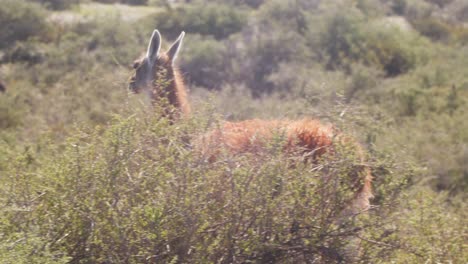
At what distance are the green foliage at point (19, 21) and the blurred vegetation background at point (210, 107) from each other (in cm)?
5

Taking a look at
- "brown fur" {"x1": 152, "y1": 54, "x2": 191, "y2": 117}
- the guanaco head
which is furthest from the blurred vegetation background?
the guanaco head

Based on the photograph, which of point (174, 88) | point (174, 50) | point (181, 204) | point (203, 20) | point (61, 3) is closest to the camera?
point (181, 204)

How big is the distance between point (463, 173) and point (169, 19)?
347 inches

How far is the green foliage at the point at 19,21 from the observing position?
808 inches

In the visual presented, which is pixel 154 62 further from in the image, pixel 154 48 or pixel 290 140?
pixel 290 140

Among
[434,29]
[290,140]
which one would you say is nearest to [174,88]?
→ [290,140]

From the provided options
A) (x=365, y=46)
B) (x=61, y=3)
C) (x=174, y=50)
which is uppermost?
(x=174, y=50)

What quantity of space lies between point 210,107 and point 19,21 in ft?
59.4

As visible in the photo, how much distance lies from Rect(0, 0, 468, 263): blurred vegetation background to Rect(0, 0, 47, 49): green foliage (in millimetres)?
47

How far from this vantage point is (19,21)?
843 inches

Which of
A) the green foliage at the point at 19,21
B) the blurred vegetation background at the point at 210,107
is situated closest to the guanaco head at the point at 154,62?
the blurred vegetation background at the point at 210,107

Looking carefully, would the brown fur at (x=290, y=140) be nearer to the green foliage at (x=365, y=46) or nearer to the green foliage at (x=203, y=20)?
the green foliage at (x=203, y=20)

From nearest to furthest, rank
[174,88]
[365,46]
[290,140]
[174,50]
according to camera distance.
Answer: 1. [290,140]
2. [174,88]
3. [174,50]
4. [365,46]

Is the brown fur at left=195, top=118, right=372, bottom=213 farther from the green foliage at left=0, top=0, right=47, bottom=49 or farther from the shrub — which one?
the green foliage at left=0, top=0, right=47, bottom=49
